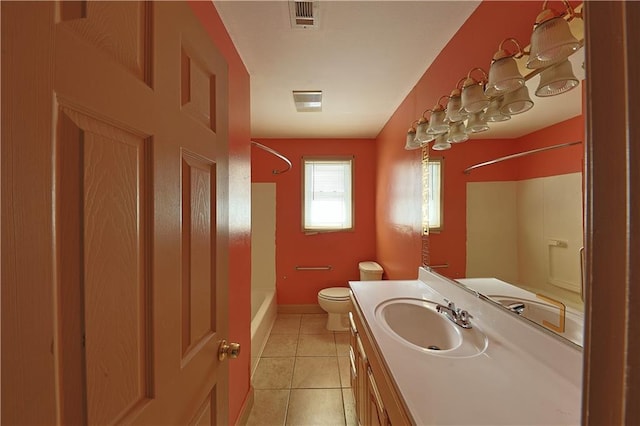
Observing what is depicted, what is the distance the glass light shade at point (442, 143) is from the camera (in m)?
1.51

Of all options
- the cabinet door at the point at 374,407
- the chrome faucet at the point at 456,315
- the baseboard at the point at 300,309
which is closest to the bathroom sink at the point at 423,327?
the chrome faucet at the point at 456,315

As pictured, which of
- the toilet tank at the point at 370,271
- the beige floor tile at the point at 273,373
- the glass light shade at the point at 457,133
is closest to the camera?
the glass light shade at the point at 457,133

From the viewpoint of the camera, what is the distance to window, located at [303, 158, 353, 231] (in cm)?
339

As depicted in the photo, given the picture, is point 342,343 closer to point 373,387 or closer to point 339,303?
point 339,303

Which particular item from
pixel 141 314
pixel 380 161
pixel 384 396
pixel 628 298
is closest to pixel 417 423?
pixel 384 396

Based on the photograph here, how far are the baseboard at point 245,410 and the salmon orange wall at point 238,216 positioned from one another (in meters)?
0.03

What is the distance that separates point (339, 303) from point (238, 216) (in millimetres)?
1742

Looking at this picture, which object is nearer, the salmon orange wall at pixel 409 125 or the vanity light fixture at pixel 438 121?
the salmon orange wall at pixel 409 125

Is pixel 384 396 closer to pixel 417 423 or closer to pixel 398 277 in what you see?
pixel 417 423

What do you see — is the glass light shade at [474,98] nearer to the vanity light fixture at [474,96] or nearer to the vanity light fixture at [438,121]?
the vanity light fixture at [474,96]

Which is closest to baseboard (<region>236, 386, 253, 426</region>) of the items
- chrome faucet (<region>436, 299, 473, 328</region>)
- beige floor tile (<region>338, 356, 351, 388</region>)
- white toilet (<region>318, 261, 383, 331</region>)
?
beige floor tile (<region>338, 356, 351, 388</region>)

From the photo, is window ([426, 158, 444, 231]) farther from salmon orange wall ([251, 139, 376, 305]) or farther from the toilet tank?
salmon orange wall ([251, 139, 376, 305])

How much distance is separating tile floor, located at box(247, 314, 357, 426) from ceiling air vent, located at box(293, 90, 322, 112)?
96.9 inches

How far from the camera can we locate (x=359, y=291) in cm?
159
